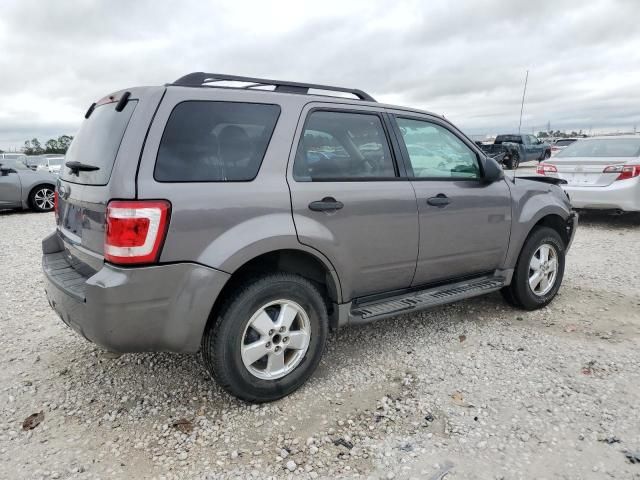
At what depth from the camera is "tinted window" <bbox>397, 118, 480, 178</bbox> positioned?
351cm

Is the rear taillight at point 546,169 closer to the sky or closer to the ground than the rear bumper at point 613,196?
closer to the sky

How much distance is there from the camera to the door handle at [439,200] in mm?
3430

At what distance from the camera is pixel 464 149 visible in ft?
12.7

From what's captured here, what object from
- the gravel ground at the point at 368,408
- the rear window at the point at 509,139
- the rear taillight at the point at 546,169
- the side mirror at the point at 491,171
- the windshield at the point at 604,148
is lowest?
the gravel ground at the point at 368,408

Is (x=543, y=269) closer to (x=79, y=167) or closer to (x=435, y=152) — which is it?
(x=435, y=152)

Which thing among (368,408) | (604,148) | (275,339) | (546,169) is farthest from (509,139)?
(275,339)

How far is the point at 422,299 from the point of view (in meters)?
3.50

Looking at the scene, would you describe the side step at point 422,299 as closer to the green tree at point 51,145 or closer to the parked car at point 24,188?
the parked car at point 24,188

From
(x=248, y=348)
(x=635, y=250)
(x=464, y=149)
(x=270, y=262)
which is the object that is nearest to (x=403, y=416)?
(x=248, y=348)

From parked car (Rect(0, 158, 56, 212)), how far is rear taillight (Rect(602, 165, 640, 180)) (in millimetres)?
11620

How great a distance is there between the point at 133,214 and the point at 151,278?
33 centimetres

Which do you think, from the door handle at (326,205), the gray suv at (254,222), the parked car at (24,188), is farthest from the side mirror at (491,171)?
the parked car at (24,188)

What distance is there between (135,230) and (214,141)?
67cm

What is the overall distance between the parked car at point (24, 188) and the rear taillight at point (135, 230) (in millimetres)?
10360
